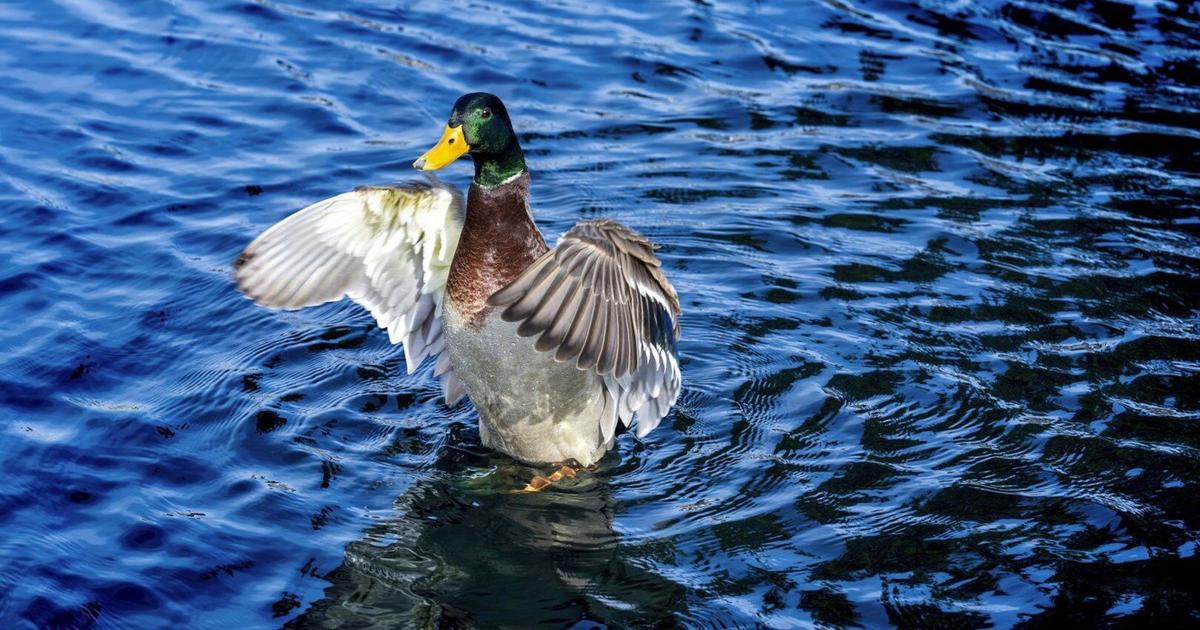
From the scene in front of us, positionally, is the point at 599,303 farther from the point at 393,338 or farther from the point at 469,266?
the point at 393,338

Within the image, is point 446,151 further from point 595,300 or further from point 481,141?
point 595,300

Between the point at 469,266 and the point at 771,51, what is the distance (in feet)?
18.7

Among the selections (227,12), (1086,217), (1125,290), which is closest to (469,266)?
(1125,290)

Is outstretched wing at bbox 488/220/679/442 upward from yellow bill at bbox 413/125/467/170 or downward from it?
downward

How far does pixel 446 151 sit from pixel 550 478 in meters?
1.57

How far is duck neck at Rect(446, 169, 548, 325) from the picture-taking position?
19.7 feet

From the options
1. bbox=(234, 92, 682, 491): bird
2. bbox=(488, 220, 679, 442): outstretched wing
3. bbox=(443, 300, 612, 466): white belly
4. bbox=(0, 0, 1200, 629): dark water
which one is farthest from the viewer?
bbox=(443, 300, 612, 466): white belly

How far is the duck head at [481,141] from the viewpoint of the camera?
5.99 meters

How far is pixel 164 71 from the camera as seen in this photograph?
10516 mm

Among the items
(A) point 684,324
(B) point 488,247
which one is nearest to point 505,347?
(B) point 488,247

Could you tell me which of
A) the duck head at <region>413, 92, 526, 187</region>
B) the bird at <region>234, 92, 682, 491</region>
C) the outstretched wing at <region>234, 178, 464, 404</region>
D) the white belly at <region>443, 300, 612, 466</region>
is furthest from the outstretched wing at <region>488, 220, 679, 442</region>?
the outstretched wing at <region>234, 178, 464, 404</region>

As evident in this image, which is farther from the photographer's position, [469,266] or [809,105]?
[809,105]

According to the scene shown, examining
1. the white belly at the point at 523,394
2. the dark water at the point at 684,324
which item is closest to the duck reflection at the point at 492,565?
the dark water at the point at 684,324

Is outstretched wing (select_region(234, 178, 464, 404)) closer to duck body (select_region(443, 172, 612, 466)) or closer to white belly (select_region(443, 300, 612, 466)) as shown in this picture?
duck body (select_region(443, 172, 612, 466))
